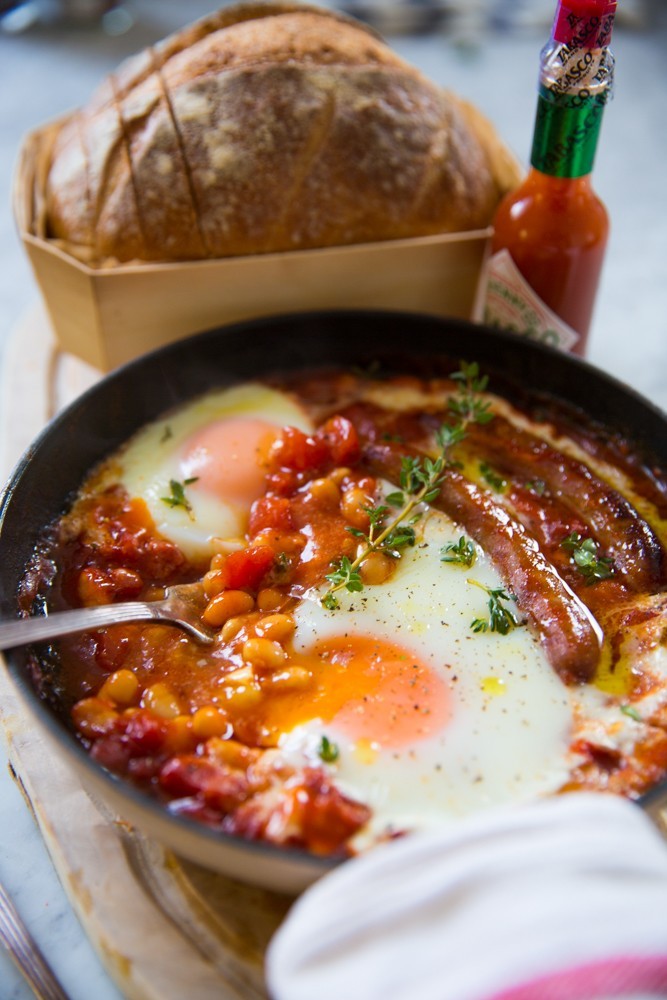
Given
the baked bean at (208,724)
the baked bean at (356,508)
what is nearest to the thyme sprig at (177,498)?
the baked bean at (356,508)

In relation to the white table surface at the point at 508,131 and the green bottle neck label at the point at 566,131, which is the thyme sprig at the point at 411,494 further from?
the white table surface at the point at 508,131

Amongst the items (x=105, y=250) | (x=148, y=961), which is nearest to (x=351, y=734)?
(x=148, y=961)

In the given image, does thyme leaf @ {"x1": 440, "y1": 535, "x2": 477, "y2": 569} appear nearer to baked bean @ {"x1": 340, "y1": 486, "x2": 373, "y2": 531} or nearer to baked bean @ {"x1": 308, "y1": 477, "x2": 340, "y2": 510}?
baked bean @ {"x1": 340, "y1": 486, "x2": 373, "y2": 531}

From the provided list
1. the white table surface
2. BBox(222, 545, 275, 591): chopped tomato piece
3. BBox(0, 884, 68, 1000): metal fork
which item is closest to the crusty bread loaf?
the white table surface

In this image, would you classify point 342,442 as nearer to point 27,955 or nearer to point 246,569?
point 246,569

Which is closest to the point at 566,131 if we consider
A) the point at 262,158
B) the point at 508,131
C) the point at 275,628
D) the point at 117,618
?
the point at 262,158

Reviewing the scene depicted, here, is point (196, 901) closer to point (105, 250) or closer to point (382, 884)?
point (382, 884)
